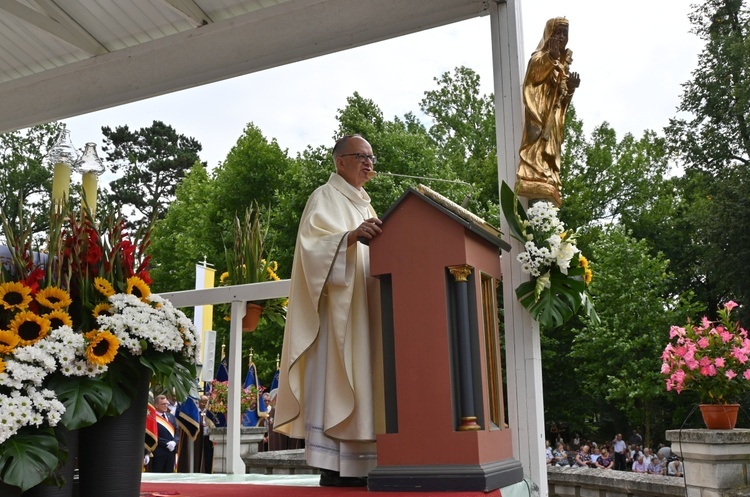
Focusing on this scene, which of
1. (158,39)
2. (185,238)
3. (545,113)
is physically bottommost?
(545,113)

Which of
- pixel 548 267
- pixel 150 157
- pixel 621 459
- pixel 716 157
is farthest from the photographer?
pixel 150 157

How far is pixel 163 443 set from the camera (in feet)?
29.0

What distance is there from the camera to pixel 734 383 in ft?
25.0

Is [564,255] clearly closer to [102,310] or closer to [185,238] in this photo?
[102,310]

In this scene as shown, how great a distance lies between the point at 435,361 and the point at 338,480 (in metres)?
0.94

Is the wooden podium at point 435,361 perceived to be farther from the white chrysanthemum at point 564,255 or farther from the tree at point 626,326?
the tree at point 626,326

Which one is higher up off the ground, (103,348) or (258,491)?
(103,348)

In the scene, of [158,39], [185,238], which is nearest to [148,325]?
[158,39]

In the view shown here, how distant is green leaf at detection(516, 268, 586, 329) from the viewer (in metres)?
4.38

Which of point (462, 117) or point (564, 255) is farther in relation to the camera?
point (462, 117)

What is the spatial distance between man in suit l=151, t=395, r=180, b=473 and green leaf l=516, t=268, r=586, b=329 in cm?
546

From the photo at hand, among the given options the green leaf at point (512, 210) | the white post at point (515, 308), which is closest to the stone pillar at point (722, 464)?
the white post at point (515, 308)

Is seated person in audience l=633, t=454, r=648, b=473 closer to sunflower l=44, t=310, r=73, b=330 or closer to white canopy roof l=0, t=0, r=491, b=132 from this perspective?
white canopy roof l=0, t=0, r=491, b=132

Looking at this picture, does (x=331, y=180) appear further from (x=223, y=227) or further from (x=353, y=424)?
(x=223, y=227)
